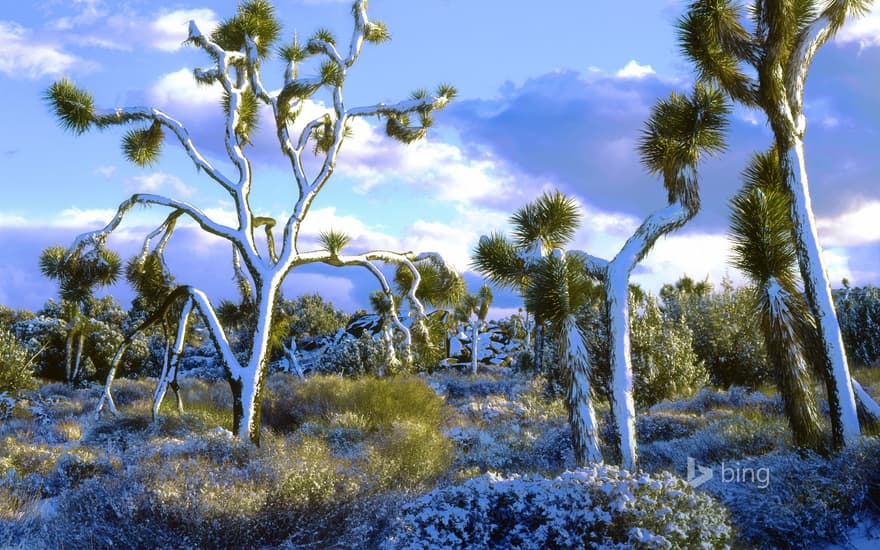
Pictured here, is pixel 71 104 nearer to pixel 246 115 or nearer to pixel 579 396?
pixel 246 115

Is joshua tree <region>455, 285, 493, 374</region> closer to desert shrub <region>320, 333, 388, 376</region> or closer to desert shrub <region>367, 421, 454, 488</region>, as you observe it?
desert shrub <region>320, 333, 388, 376</region>

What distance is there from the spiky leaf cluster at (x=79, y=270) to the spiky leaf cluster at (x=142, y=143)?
2286 millimetres

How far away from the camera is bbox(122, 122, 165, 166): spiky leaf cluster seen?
14.7 metres

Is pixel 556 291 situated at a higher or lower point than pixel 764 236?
lower

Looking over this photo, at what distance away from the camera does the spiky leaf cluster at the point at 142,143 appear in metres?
14.7

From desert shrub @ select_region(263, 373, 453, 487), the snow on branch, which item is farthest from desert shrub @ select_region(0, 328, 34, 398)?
the snow on branch

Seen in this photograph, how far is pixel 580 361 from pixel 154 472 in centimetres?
595

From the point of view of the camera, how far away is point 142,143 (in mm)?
14734

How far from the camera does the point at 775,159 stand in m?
12.8

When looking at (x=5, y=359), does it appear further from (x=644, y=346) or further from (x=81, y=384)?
(x=644, y=346)

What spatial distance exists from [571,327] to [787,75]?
5.73m

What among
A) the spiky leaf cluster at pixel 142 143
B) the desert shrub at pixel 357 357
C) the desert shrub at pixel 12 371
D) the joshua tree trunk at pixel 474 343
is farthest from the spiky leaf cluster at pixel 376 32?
the joshua tree trunk at pixel 474 343

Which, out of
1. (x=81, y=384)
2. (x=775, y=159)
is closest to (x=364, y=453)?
(x=775, y=159)

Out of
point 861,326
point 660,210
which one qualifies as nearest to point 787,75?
point 660,210
